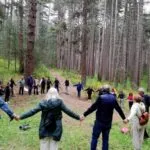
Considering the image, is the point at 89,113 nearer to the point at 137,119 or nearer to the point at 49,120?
the point at 137,119

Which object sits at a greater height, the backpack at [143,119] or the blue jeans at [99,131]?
the backpack at [143,119]

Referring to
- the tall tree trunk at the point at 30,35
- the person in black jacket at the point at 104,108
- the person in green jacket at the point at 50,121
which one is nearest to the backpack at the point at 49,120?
the person in green jacket at the point at 50,121

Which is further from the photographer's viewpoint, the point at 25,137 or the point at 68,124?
the point at 68,124

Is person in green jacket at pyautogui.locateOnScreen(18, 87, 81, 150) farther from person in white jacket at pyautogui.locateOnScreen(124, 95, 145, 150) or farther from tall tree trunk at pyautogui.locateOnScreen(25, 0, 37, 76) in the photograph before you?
tall tree trunk at pyautogui.locateOnScreen(25, 0, 37, 76)

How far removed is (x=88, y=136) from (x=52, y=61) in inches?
2377

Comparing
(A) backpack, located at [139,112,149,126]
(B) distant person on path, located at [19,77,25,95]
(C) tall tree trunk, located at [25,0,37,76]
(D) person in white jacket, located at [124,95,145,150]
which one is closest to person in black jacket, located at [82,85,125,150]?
(D) person in white jacket, located at [124,95,145,150]

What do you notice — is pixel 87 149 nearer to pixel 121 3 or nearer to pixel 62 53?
pixel 121 3

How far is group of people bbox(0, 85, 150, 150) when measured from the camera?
817 cm

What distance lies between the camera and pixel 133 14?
45531 millimetres

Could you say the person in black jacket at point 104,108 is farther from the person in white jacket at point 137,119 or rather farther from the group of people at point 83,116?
the person in white jacket at point 137,119

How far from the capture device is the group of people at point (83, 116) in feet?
26.8

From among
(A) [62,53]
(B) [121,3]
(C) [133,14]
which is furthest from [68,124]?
(A) [62,53]

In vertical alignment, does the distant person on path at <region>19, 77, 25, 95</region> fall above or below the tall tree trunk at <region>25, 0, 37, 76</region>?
below

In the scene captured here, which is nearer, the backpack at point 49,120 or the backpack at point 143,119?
the backpack at point 49,120
